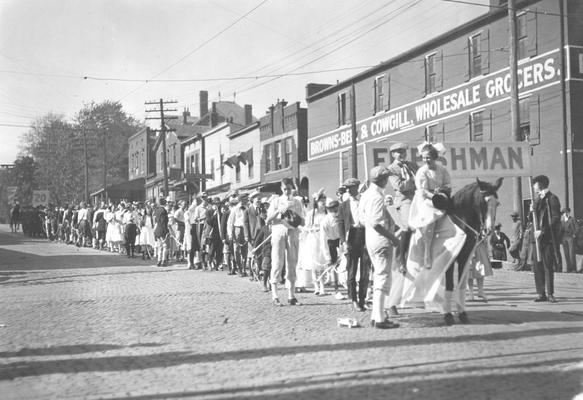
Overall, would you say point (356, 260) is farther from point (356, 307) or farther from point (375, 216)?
point (375, 216)

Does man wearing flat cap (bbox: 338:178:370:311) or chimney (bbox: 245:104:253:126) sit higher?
chimney (bbox: 245:104:253:126)

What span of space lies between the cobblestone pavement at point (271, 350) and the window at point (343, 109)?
29598mm

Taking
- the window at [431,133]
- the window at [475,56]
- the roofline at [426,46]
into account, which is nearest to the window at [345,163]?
the roofline at [426,46]

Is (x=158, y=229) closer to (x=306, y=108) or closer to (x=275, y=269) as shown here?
(x=275, y=269)

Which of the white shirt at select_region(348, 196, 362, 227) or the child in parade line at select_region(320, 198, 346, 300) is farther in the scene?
the child in parade line at select_region(320, 198, 346, 300)

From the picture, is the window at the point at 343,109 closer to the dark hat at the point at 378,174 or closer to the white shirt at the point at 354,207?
the white shirt at the point at 354,207

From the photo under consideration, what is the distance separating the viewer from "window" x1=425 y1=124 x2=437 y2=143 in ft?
104

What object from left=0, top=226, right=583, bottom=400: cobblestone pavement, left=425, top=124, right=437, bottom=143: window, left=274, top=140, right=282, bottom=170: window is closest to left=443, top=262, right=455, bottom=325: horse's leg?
left=0, top=226, right=583, bottom=400: cobblestone pavement

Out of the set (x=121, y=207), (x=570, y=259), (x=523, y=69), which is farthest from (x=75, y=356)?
(x=523, y=69)

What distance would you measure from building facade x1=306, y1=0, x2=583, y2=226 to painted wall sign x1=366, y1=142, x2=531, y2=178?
0.03 m

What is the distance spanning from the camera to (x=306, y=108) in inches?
1816

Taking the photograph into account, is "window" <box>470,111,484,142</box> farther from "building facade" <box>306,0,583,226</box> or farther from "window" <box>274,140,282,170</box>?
"window" <box>274,140,282,170</box>

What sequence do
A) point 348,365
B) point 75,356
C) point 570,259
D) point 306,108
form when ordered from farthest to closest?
point 306,108 < point 570,259 < point 75,356 < point 348,365

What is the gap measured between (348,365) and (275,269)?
14.6 feet
